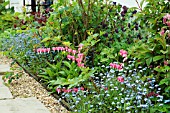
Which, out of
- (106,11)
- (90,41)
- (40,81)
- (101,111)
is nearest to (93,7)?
(106,11)

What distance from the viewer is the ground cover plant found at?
9.98 feet

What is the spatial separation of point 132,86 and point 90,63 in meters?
1.21

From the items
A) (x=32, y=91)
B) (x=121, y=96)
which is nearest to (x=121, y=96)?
(x=121, y=96)

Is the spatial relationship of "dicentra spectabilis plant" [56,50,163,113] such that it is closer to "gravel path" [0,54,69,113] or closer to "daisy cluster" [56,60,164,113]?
"daisy cluster" [56,60,164,113]

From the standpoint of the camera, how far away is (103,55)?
13.4 feet

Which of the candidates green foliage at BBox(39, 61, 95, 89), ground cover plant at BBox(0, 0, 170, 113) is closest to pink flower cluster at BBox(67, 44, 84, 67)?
ground cover plant at BBox(0, 0, 170, 113)

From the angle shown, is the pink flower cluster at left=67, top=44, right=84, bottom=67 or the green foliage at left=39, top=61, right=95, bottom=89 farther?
the green foliage at left=39, top=61, right=95, bottom=89

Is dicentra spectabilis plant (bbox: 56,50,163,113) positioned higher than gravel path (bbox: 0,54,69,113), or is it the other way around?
dicentra spectabilis plant (bbox: 56,50,163,113)

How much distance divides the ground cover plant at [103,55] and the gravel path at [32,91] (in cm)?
10

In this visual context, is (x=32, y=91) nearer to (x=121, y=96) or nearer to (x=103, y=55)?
(x=103, y=55)

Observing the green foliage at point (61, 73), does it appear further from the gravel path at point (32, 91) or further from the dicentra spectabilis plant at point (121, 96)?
the dicentra spectabilis plant at point (121, 96)

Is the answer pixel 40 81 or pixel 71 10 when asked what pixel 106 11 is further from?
pixel 40 81

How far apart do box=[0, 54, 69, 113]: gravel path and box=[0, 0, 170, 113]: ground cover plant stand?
0.10m

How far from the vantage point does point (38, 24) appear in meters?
5.62
